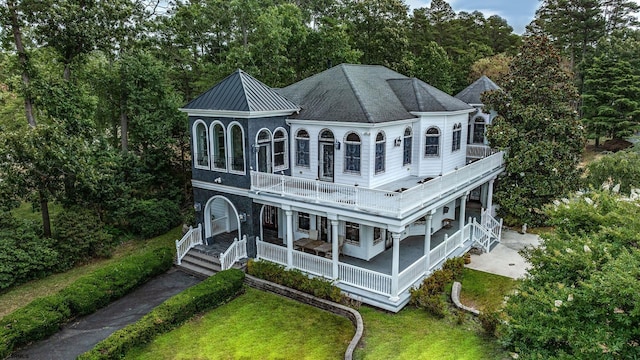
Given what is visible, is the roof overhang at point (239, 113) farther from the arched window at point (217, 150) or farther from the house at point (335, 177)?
the arched window at point (217, 150)

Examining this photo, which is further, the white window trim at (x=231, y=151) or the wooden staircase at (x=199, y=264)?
the wooden staircase at (x=199, y=264)

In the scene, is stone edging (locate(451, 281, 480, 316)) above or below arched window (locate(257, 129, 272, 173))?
below

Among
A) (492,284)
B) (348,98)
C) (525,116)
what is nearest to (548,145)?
(525,116)

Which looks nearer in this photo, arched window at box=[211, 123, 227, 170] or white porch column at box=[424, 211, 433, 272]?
white porch column at box=[424, 211, 433, 272]

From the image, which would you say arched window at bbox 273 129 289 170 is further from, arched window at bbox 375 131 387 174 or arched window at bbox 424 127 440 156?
arched window at bbox 424 127 440 156

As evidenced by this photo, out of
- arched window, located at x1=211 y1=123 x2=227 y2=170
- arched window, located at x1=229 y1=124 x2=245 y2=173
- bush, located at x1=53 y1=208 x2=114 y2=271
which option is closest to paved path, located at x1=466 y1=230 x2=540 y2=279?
arched window, located at x1=229 y1=124 x2=245 y2=173

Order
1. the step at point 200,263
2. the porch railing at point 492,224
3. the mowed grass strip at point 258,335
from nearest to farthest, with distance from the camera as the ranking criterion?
the mowed grass strip at point 258,335 < the step at point 200,263 < the porch railing at point 492,224

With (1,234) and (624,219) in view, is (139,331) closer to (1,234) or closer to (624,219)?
(1,234)

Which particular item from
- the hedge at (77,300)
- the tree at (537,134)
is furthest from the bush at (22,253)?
the tree at (537,134)
